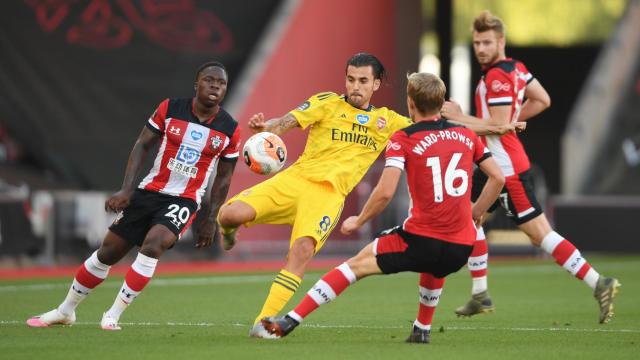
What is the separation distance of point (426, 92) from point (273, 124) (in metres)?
1.59

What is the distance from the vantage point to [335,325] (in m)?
10.6

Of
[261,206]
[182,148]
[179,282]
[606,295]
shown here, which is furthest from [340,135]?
[179,282]

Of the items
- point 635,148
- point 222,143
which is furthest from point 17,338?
point 635,148

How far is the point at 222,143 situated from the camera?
10.3m

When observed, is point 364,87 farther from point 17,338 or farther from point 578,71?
point 578,71

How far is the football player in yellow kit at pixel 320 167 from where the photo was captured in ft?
32.2

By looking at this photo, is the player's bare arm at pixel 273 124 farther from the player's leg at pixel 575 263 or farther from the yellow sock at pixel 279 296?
the player's leg at pixel 575 263

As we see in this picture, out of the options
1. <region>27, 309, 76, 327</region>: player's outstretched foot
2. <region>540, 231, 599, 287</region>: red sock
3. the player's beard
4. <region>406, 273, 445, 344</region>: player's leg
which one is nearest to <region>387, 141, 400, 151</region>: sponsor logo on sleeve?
<region>406, 273, 445, 344</region>: player's leg

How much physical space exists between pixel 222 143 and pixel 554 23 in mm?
17663

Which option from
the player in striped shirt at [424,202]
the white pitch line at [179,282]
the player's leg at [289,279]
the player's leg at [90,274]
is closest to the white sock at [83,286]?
the player's leg at [90,274]

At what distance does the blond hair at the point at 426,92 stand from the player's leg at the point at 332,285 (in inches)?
40.8

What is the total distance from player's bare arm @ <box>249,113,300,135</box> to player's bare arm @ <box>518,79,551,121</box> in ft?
8.82

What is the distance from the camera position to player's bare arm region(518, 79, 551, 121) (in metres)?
11.7

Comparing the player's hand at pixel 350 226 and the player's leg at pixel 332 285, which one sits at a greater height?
the player's hand at pixel 350 226
